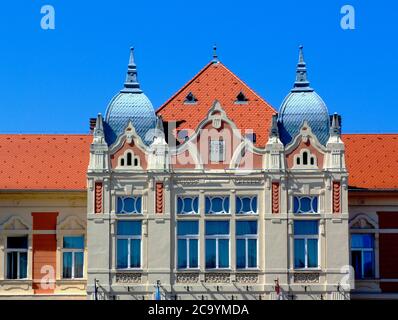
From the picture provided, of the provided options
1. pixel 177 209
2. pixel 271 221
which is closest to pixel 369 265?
pixel 271 221

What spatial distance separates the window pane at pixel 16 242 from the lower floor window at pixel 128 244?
18.3 ft

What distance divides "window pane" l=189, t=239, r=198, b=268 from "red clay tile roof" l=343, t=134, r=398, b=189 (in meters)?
8.79

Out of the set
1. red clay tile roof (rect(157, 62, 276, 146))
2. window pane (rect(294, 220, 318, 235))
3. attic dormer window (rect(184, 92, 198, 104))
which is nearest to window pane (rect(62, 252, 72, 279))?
red clay tile roof (rect(157, 62, 276, 146))

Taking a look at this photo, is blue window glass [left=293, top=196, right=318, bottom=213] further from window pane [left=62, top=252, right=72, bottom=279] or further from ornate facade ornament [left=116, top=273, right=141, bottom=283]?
window pane [left=62, top=252, right=72, bottom=279]

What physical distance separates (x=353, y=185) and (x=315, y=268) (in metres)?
5.64

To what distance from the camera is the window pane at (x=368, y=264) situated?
195 ft

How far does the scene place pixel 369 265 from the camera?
59438 millimetres

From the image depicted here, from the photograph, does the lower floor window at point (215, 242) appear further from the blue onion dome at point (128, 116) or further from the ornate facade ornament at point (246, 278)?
the blue onion dome at point (128, 116)

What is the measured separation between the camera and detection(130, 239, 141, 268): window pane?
56.4m

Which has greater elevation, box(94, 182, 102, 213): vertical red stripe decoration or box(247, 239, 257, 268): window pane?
box(94, 182, 102, 213): vertical red stripe decoration

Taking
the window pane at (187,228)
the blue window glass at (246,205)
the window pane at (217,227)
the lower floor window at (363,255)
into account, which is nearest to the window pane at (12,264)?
the window pane at (187,228)

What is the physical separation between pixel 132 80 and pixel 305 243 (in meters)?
11.3

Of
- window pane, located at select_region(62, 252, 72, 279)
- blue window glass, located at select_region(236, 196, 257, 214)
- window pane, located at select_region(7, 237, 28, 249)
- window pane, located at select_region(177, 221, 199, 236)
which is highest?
blue window glass, located at select_region(236, 196, 257, 214)
